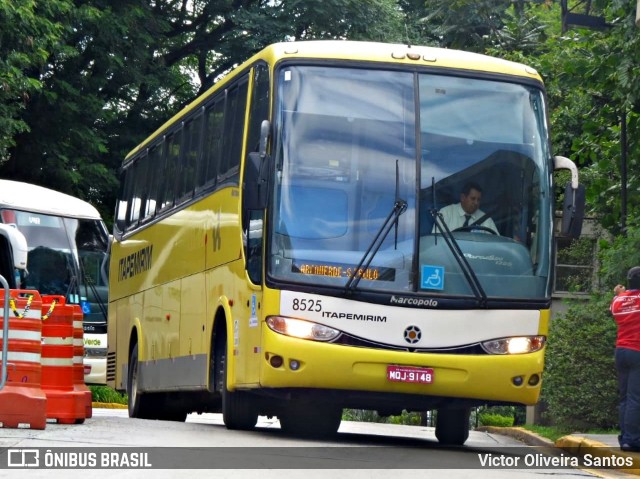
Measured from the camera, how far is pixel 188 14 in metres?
41.3

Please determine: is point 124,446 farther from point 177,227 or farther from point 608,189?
point 608,189

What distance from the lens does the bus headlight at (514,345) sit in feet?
46.3

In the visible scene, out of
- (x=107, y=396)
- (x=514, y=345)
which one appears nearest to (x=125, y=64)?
(x=107, y=396)

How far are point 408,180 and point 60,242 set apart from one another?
18829mm

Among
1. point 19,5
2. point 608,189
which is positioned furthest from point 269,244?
point 19,5

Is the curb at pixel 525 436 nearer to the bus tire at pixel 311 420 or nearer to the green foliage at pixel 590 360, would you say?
the green foliage at pixel 590 360

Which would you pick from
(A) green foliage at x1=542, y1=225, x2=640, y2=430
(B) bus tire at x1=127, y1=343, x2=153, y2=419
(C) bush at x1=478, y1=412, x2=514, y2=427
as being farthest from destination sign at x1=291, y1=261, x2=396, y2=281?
(C) bush at x1=478, y1=412, x2=514, y2=427

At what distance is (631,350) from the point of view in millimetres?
14422

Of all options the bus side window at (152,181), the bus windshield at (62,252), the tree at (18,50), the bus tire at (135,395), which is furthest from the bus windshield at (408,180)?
the bus windshield at (62,252)

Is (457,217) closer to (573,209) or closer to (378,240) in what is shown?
(378,240)

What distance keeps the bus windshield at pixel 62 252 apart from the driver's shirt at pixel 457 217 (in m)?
17.8

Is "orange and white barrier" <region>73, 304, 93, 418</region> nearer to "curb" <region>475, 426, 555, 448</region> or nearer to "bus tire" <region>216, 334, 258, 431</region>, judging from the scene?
"bus tire" <region>216, 334, 258, 431</region>

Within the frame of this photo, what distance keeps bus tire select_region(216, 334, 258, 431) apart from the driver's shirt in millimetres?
2908

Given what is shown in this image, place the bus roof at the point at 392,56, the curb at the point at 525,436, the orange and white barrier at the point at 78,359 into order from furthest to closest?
the curb at the point at 525,436 < the orange and white barrier at the point at 78,359 < the bus roof at the point at 392,56
